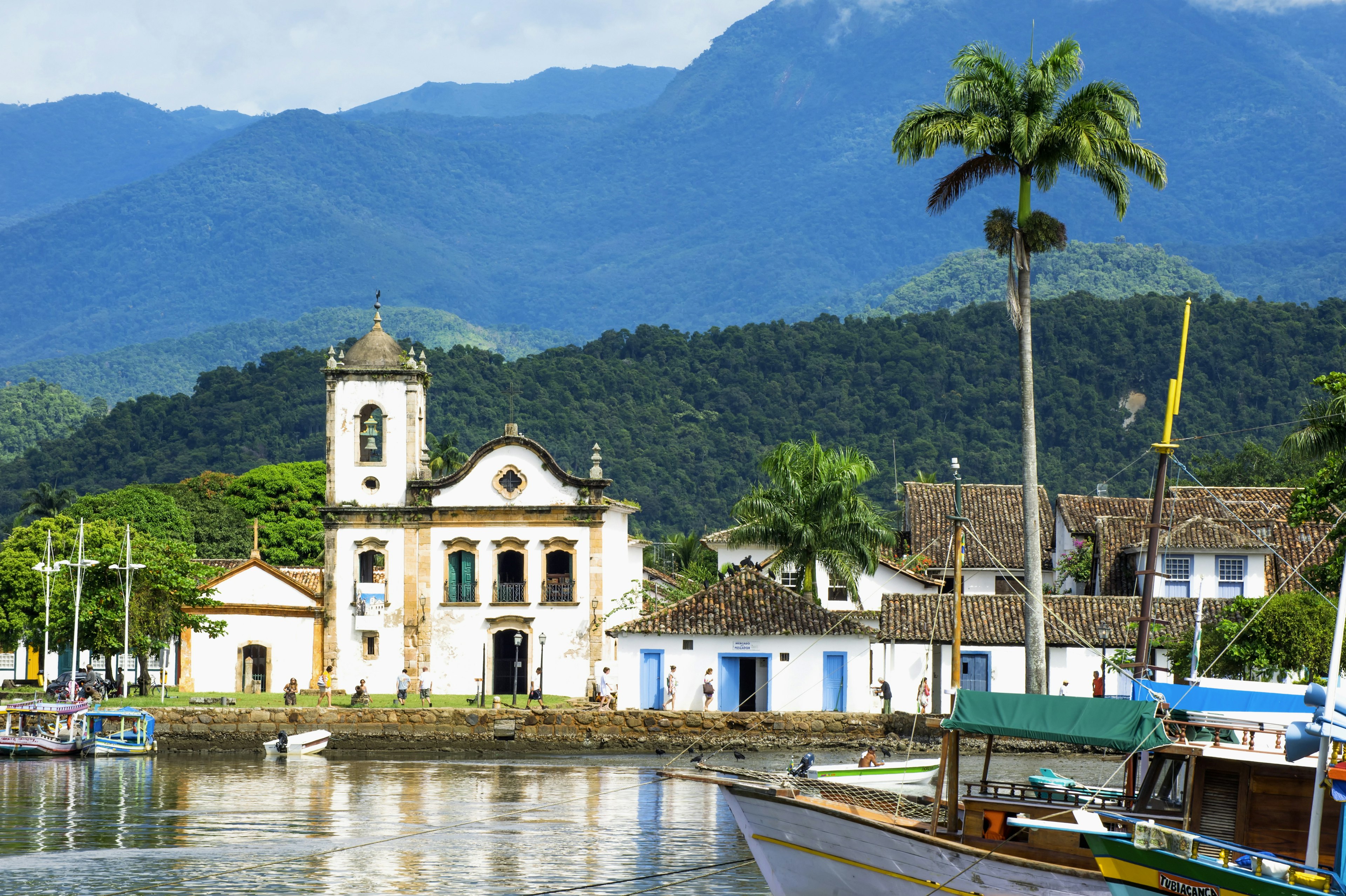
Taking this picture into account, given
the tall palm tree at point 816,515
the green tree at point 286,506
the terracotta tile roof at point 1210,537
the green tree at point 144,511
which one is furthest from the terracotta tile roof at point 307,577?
the terracotta tile roof at point 1210,537

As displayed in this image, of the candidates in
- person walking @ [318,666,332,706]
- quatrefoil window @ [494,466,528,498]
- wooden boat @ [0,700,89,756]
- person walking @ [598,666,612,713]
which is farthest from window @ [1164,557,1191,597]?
wooden boat @ [0,700,89,756]

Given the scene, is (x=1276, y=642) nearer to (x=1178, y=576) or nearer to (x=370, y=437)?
(x=1178, y=576)

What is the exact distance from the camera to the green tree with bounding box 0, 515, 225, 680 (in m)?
51.7

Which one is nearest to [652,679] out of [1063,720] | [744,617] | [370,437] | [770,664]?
[744,617]

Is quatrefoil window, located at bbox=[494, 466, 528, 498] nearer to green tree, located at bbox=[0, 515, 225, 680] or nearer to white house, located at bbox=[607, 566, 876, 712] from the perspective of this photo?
A: white house, located at bbox=[607, 566, 876, 712]

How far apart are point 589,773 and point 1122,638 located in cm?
1747

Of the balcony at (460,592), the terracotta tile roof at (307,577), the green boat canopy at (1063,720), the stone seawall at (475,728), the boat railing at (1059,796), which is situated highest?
the terracotta tile roof at (307,577)

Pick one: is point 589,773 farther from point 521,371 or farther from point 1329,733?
point 521,371

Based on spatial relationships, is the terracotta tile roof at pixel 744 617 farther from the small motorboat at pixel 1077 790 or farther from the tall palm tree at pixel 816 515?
the small motorboat at pixel 1077 790

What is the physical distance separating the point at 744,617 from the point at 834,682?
335 centimetres

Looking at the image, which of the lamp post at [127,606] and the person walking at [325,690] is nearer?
the lamp post at [127,606]

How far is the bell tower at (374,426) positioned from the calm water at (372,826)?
13.2 m

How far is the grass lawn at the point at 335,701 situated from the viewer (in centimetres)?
4862

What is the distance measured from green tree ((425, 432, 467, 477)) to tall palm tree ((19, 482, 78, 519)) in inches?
793
